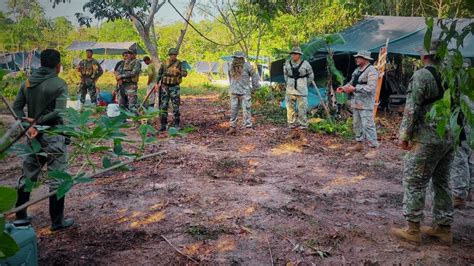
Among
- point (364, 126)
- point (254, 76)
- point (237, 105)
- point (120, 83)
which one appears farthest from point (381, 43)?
point (120, 83)

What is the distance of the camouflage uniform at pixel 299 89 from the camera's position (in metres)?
8.48

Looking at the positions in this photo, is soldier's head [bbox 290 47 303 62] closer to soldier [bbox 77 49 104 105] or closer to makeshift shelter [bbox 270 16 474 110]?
makeshift shelter [bbox 270 16 474 110]

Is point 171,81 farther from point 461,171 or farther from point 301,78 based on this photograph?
point 461,171

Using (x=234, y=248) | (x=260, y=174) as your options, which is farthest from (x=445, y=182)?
(x=260, y=174)

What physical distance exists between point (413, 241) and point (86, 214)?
331cm

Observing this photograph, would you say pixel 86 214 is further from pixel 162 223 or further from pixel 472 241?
pixel 472 241

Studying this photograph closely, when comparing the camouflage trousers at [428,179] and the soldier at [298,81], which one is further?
the soldier at [298,81]

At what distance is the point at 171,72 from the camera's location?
8625 millimetres

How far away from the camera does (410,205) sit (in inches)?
142

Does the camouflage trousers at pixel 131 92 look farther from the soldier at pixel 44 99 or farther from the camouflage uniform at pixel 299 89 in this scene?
the soldier at pixel 44 99

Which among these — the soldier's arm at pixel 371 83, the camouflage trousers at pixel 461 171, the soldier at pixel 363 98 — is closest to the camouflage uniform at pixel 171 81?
the soldier at pixel 363 98

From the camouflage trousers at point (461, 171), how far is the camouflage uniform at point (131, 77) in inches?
275

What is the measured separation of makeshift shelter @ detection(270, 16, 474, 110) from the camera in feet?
34.0

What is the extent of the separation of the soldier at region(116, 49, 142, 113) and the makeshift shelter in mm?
4307
